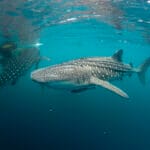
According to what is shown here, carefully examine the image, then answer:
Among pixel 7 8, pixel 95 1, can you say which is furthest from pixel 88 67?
pixel 7 8

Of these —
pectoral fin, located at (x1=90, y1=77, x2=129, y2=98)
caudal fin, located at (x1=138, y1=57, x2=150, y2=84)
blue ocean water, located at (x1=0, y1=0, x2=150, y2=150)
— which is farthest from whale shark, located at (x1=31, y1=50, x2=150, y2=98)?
blue ocean water, located at (x1=0, y1=0, x2=150, y2=150)

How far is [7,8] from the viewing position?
17250mm

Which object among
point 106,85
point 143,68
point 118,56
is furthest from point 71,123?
point 106,85

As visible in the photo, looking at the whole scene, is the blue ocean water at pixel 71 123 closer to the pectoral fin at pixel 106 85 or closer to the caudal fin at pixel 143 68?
the caudal fin at pixel 143 68

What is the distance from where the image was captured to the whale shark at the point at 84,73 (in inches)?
290

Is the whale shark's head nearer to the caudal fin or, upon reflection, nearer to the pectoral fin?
the pectoral fin

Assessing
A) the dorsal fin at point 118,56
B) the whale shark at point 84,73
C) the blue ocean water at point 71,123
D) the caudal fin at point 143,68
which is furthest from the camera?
the blue ocean water at point 71,123

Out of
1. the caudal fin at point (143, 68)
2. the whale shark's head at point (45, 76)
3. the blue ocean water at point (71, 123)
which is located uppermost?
the whale shark's head at point (45, 76)

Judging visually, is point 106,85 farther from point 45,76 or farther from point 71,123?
point 71,123

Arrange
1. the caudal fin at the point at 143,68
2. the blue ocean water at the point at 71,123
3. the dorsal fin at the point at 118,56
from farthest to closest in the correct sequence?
the blue ocean water at the point at 71,123
the caudal fin at the point at 143,68
the dorsal fin at the point at 118,56

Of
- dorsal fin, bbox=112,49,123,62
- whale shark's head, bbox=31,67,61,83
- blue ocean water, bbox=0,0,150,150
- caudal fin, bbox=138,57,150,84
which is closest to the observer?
whale shark's head, bbox=31,67,61,83

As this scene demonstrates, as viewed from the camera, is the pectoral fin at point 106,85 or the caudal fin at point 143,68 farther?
the caudal fin at point 143,68

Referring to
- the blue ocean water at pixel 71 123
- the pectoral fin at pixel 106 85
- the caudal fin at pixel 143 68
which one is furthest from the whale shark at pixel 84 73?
the blue ocean water at pixel 71 123

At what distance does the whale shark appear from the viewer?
7371 millimetres
